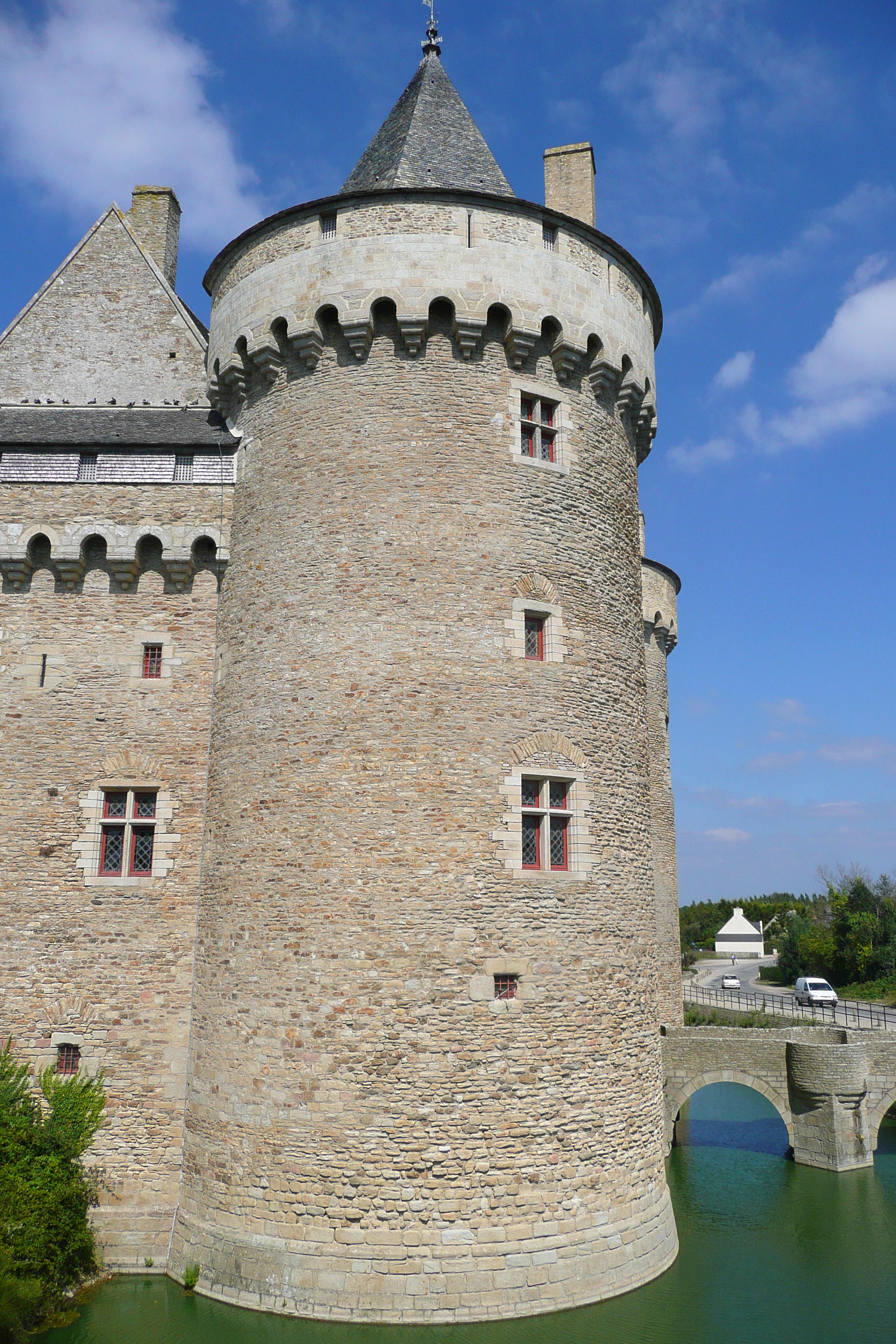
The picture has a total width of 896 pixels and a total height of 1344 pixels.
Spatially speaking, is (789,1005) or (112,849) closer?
(112,849)

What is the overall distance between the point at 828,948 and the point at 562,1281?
1772 inches

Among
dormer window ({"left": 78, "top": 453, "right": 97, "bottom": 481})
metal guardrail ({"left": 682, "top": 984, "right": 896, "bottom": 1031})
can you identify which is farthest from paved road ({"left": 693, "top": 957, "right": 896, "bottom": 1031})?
dormer window ({"left": 78, "top": 453, "right": 97, "bottom": 481})

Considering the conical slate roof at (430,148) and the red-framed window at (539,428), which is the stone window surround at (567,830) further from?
the conical slate roof at (430,148)

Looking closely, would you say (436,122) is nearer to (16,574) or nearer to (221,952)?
(16,574)

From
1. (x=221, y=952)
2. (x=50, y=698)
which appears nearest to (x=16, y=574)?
(x=50, y=698)

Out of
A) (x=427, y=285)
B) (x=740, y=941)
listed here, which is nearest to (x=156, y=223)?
(x=427, y=285)

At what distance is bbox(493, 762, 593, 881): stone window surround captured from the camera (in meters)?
12.9

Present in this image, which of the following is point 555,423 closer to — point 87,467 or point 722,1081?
point 87,467

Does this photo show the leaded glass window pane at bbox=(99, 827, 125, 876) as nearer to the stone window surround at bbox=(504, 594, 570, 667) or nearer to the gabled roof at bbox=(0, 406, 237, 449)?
the gabled roof at bbox=(0, 406, 237, 449)

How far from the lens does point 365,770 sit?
42.5 feet

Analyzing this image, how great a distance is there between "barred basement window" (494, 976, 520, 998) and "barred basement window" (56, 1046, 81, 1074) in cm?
647

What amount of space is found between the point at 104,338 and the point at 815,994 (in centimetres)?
3279

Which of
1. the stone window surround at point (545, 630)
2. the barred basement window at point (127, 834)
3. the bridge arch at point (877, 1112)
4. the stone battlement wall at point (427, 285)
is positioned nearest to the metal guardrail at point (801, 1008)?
the bridge arch at point (877, 1112)

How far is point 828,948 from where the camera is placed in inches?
2036
